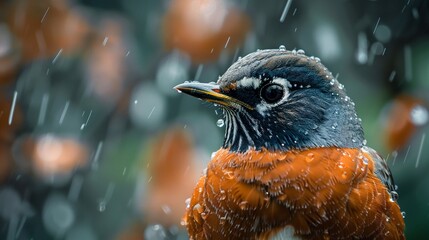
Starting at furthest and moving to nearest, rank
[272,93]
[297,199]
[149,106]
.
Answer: [149,106] < [272,93] < [297,199]

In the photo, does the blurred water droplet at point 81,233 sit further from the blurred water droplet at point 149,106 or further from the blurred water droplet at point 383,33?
the blurred water droplet at point 383,33

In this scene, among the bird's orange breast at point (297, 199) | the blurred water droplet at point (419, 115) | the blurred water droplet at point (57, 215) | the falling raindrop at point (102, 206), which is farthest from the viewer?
the blurred water droplet at point (57, 215)

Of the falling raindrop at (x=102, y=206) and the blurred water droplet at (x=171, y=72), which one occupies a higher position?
the blurred water droplet at (x=171, y=72)

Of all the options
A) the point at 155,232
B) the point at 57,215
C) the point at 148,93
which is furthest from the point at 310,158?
the point at 57,215

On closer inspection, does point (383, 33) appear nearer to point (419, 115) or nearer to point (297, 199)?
point (419, 115)

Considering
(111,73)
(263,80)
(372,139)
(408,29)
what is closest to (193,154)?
(111,73)

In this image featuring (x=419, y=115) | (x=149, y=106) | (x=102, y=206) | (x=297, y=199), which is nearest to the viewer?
(x=297, y=199)

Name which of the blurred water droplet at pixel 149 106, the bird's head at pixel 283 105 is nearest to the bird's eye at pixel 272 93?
the bird's head at pixel 283 105
